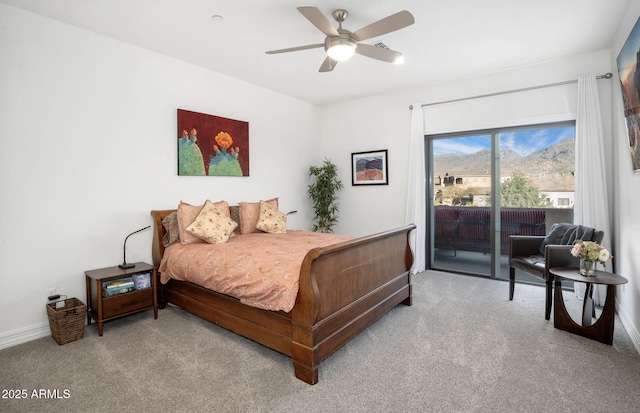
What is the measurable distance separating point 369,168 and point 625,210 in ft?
11.1

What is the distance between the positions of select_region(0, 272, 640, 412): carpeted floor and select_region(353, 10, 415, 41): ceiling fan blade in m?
2.60

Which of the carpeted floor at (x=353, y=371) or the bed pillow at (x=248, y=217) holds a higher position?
the bed pillow at (x=248, y=217)

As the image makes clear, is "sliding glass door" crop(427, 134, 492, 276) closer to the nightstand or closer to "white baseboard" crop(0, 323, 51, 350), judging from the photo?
the nightstand

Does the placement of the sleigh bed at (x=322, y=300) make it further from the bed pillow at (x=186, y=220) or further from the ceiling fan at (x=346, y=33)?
the ceiling fan at (x=346, y=33)

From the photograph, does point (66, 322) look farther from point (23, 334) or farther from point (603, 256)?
point (603, 256)

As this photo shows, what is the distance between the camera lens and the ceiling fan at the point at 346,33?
2365mm

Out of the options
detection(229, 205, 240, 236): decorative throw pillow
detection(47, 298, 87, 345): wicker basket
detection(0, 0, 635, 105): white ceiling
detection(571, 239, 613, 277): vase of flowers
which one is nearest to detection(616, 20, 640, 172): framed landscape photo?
detection(0, 0, 635, 105): white ceiling

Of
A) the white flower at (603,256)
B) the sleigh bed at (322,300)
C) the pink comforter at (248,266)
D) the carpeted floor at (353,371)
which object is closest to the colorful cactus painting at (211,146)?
the sleigh bed at (322,300)

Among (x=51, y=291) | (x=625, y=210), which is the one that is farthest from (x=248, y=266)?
(x=625, y=210)

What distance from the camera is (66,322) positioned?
279 cm

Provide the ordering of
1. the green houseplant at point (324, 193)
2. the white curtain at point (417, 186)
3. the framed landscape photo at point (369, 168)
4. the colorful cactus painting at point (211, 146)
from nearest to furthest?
the colorful cactus painting at point (211, 146), the white curtain at point (417, 186), the framed landscape photo at point (369, 168), the green houseplant at point (324, 193)

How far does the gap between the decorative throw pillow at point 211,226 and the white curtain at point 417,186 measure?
279 centimetres

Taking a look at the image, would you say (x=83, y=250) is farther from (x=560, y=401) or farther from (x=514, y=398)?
(x=560, y=401)

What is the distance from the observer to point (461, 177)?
4.97 meters
